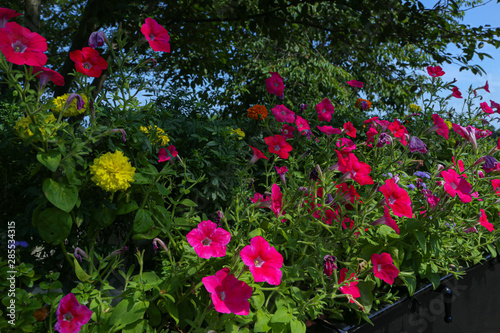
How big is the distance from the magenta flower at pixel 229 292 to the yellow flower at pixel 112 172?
22.3 inches

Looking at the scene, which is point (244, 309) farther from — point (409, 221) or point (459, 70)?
point (459, 70)

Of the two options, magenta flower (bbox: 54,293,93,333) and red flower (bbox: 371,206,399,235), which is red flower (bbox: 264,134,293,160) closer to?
red flower (bbox: 371,206,399,235)

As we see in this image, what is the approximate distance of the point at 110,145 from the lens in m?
1.74

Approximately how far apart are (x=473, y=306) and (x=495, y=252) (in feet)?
1.35

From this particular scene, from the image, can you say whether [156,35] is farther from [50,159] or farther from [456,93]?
[456,93]

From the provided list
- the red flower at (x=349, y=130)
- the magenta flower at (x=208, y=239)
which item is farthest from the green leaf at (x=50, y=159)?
the red flower at (x=349, y=130)

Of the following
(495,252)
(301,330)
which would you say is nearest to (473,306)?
(495,252)

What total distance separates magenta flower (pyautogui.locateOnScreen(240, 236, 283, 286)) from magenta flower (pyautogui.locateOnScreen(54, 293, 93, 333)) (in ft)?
1.95

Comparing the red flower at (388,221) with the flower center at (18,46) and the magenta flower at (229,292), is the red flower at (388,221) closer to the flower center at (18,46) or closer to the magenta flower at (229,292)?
the magenta flower at (229,292)

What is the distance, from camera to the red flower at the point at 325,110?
2.69 meters

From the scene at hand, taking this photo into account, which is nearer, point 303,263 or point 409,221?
point 303,263

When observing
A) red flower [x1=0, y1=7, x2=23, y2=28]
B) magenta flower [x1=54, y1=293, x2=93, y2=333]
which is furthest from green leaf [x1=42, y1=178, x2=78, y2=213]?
red flower [x1=0, y1=7, x2=23, y2=28]

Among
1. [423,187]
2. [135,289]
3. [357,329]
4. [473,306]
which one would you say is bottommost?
[473,306]

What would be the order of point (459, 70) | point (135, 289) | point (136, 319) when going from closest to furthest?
1. point (136, 319)
2. point (135, 289)
3. point (459, 70)
